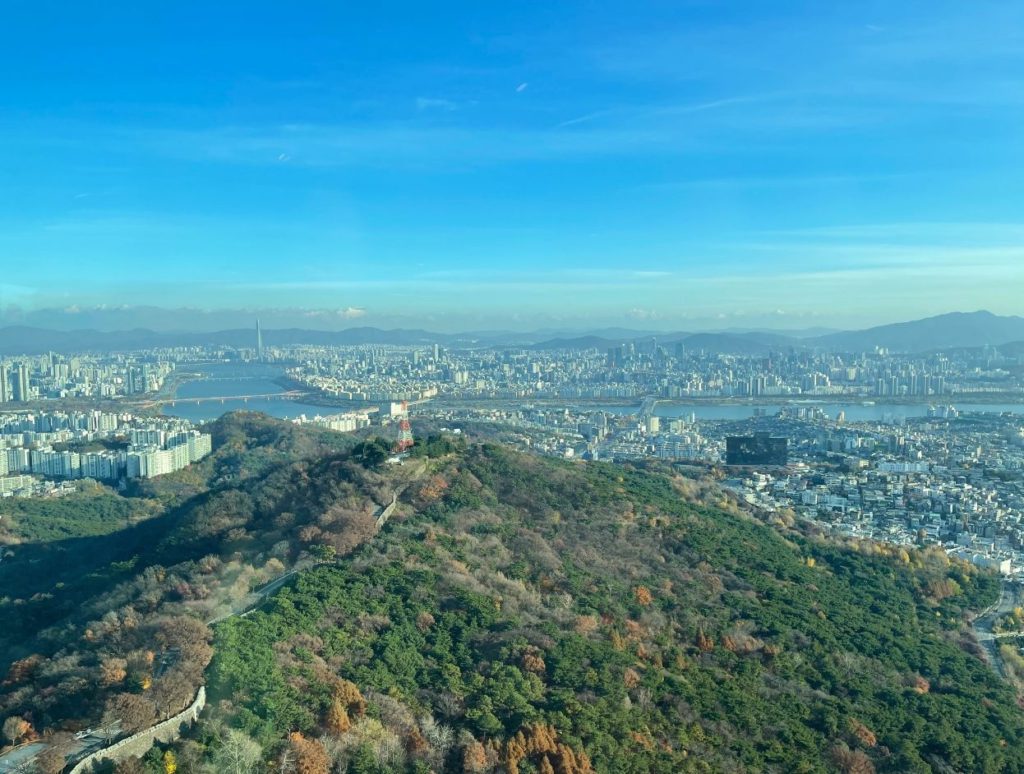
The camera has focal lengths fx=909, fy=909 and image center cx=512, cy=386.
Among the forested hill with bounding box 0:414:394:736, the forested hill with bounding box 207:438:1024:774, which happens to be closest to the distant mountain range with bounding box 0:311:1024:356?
the forested hill with bounding box 0:414:394:736

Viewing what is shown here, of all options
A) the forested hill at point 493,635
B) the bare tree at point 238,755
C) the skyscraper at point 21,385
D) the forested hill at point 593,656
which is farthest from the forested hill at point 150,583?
the skyscraper at point 21,385

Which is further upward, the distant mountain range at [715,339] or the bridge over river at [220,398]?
the distant mountain range at [715,339]

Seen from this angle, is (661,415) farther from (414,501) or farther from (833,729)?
(833,729)

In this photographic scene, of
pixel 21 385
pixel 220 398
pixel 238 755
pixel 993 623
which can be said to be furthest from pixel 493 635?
pixel 21 385

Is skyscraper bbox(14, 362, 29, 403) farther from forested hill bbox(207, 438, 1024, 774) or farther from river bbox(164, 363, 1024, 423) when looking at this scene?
forested hill bbox(207, 438, 1024, 774)

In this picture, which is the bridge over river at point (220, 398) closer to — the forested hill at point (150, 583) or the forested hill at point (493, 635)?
the forested hill at point (150, 583)

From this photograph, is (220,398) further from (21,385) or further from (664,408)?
(664,408)
